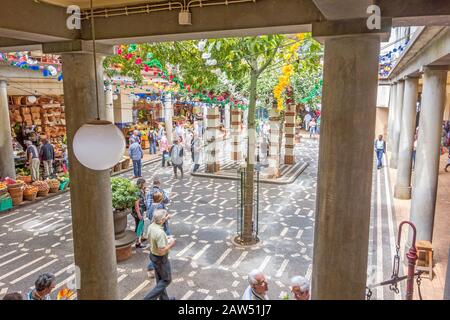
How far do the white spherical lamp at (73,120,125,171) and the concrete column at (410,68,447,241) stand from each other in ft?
20.5

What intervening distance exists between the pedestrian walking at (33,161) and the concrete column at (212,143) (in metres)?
5.97

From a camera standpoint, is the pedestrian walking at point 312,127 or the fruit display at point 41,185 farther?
the pedestrian walking at point 312,127

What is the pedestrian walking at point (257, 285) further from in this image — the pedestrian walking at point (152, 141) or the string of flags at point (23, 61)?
the pedestrian walking at point (152, 141)

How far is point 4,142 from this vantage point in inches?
511

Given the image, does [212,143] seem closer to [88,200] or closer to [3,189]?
[3,189]

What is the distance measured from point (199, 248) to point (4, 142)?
8755 mm

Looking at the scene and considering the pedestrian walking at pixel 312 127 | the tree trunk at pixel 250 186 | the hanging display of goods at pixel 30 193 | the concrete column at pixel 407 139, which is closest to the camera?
the tree trunk at pixel 250 186

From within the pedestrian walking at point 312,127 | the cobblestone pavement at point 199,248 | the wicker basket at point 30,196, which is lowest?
the cobblestone pavement at point 199,248

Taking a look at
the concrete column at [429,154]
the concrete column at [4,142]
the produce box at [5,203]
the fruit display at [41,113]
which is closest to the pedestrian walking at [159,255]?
the concrete column at [429,154]

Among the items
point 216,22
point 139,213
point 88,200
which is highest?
point 216,22

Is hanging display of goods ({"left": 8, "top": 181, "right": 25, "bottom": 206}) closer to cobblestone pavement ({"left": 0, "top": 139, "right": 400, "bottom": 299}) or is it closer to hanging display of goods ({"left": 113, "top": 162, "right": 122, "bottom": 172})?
cobblestone pavement ({"left": 0, "top": 139, "right": 400, "bottom": 299})

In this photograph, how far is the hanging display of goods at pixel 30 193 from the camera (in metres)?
11.3

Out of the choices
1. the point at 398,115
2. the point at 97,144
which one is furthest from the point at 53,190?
the point at 398,115

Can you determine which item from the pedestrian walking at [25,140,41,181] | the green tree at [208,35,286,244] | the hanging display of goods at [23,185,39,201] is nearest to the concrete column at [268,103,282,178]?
the green tree at [208,35,286,244]
